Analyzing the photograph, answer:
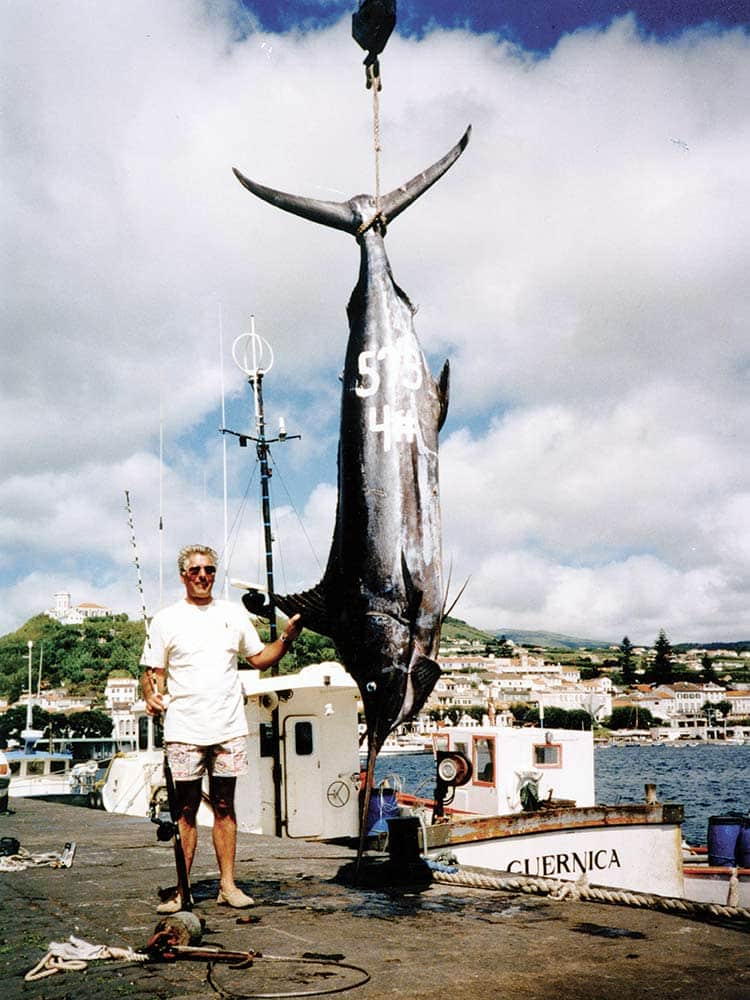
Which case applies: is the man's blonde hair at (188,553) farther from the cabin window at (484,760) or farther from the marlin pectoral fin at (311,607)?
the cabin window at (484,760)

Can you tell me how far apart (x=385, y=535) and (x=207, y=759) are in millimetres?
1203

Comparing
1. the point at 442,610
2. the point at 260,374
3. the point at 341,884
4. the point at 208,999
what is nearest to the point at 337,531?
the point at 442,610

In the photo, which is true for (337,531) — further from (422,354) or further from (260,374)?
(260,374)

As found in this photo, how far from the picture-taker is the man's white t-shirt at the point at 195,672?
3.88 metres

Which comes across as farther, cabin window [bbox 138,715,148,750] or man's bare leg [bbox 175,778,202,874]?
cabin window [bbox 138,715,148,750]

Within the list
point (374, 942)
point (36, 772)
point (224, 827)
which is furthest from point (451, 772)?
point (36, 772)

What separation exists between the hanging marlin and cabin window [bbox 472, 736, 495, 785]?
953cm

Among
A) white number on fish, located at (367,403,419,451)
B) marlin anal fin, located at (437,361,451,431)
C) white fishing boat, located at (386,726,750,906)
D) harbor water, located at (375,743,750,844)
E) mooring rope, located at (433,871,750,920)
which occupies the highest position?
marlin anal fin, located at (437,361,451,431)

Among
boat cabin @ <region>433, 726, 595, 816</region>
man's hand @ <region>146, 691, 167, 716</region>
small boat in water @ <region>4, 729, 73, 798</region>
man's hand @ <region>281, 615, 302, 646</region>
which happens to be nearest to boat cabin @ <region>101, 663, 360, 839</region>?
boat cabin @ <region>433, 726, 595, 816</region>

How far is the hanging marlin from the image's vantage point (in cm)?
393

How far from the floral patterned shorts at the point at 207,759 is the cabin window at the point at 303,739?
6.76 m

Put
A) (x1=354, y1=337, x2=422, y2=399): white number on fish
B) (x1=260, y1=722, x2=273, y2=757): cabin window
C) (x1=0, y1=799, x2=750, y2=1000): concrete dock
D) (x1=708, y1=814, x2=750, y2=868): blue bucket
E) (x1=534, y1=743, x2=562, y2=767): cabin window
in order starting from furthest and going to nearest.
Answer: (x1=534, y1=743, x2=562, y2=767): cabin window → (x1=708, y1=814, x2=750, y2=868): blue bucket → (x1=260, y1=722, x2=273, y2=757): cabin window → (x1=354, y1=337, x2=422, y2=399): white number on fish → (x1=0, y1=799, x2=750, y2=1000): concrete dock

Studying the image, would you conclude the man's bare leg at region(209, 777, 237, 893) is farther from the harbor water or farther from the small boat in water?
the small boat in water

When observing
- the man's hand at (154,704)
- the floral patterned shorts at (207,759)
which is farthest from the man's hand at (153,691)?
the floral patterned shorts at (207,759)
